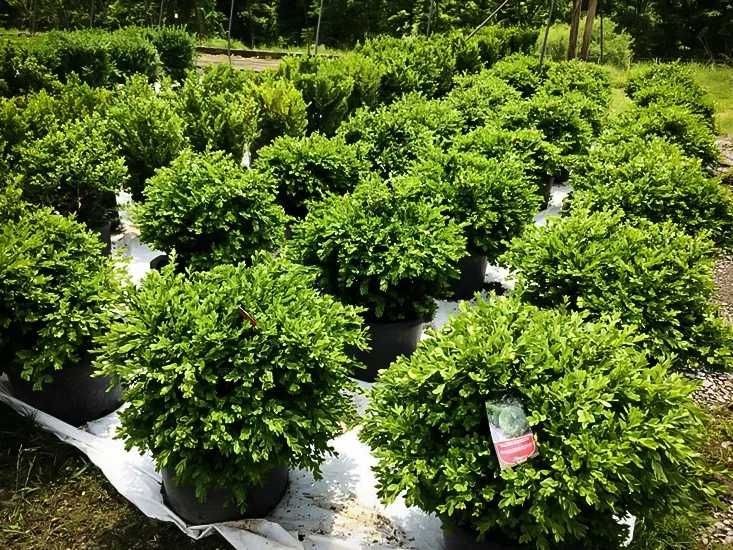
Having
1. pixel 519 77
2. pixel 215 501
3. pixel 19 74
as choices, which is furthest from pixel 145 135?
pixel 519 77

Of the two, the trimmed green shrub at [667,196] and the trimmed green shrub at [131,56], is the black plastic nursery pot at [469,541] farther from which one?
the trimmed green shrub at [131,56]

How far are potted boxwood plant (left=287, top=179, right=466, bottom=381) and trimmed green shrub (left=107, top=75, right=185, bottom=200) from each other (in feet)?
6.90

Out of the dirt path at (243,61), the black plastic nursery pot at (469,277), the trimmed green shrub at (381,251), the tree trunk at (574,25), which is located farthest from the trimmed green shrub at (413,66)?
the dirt path at (243,61)

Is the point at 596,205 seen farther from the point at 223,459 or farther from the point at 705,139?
the point at 223,459

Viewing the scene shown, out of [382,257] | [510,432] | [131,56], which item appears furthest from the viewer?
[131,56]

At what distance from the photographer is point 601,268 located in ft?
10.7

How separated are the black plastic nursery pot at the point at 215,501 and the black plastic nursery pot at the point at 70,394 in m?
0.81

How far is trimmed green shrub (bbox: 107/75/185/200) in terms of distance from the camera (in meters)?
5.11

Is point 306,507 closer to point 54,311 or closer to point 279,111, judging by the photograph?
point 54,311

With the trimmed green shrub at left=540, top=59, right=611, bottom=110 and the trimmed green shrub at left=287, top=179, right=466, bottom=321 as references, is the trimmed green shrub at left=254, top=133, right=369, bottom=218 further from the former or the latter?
the trimmed green shrub at left=540, top=59, right=611, bottom=110

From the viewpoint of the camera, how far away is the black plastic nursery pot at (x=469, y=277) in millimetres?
4645

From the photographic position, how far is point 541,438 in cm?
223

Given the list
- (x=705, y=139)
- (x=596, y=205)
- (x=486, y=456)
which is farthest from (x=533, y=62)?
(x=486, y=456)

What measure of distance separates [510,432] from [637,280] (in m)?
1.50
